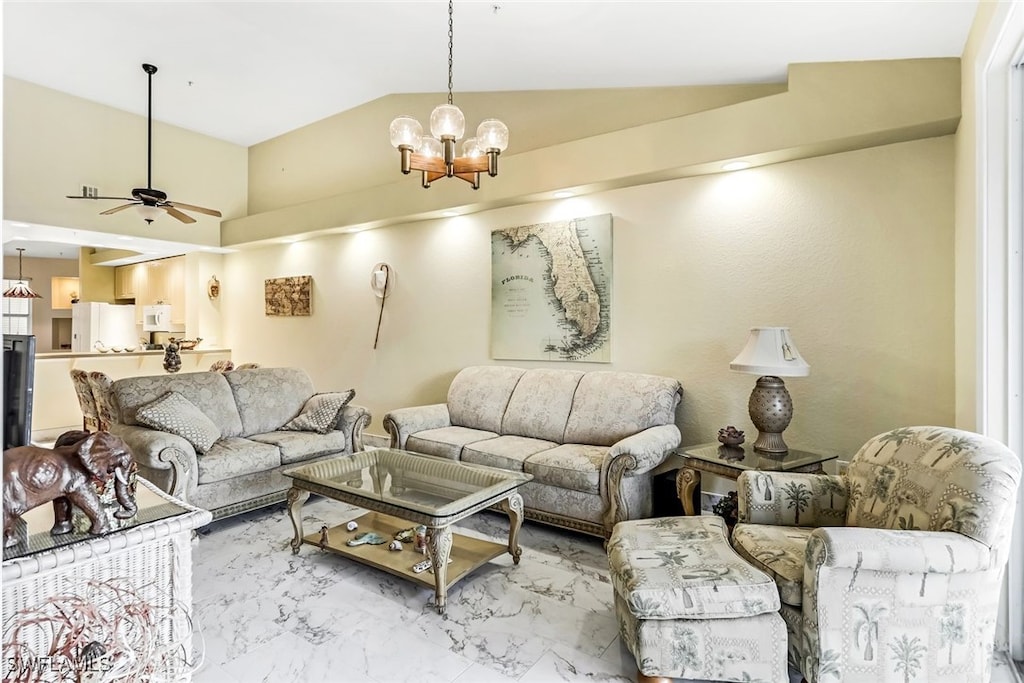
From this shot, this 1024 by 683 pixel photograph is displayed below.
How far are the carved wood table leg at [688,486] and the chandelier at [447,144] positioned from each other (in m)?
1.95

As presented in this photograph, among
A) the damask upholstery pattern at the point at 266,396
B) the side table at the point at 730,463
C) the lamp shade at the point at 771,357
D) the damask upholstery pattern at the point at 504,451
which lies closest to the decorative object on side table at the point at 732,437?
the side table at the point at 730,463

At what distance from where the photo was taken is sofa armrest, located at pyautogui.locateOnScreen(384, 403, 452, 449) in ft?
13.6

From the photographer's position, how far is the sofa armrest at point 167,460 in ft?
10.7

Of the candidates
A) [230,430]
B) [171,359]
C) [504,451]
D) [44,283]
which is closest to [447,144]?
[504,451]

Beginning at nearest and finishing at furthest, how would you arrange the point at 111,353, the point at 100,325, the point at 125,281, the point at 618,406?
the point at 618,406 → the point at 111,353 → the point at 100,325 → the point at 125,281

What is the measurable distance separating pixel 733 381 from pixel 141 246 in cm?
657

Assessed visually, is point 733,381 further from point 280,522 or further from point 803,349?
point 280,522

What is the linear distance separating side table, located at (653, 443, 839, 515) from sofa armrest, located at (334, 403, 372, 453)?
244 cm

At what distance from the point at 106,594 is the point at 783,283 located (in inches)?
142

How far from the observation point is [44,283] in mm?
9383

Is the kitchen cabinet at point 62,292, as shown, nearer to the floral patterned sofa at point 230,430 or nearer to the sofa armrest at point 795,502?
the floral patterned sofa at point 230,430

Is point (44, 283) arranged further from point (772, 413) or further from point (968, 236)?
point (968, 236)

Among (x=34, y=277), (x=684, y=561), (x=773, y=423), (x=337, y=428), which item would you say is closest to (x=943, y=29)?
(x=773, y=423)

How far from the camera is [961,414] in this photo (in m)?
2.79
